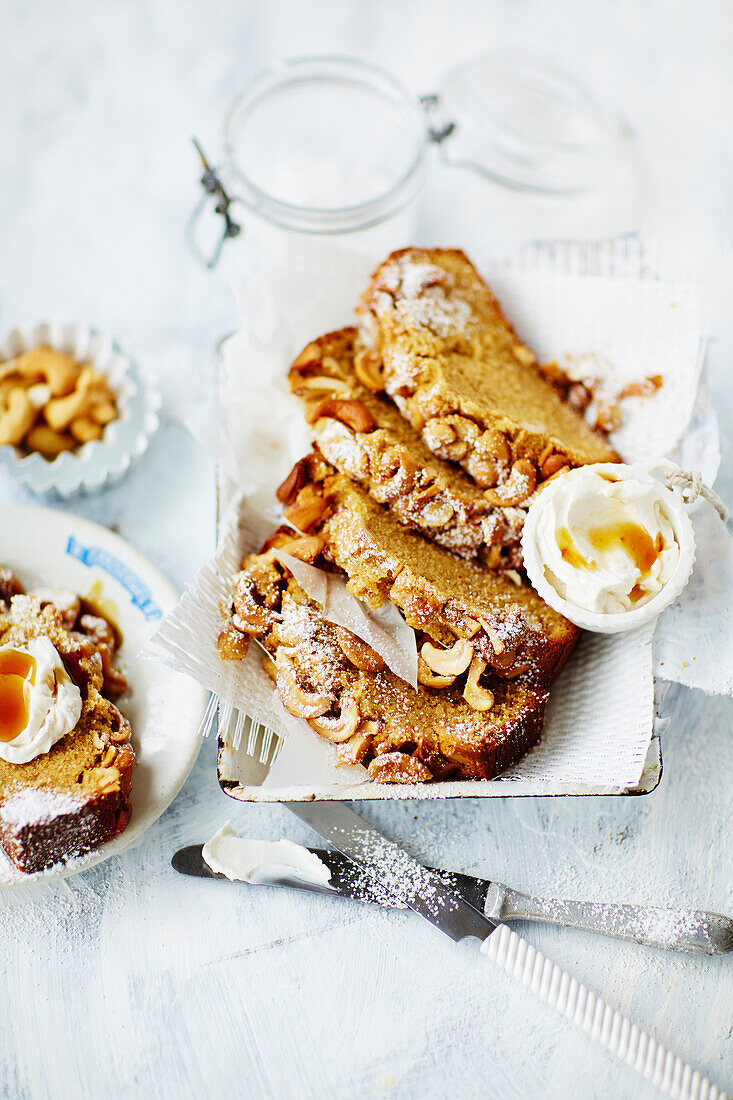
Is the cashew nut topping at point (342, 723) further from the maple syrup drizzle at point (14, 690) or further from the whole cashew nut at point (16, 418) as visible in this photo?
the whole cashew nut at point (16, 418)

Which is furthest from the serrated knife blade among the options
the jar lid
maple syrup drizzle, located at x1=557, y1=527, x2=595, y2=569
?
the jar lid

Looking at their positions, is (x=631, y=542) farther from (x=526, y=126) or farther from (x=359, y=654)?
(x=526, y=126)

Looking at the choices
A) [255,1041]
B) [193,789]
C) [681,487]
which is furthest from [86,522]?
[681,487]

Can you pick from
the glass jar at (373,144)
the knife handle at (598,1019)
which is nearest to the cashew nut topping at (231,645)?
the knife handle at (598,1019)

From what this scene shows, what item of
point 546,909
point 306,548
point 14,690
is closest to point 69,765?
point 14,690

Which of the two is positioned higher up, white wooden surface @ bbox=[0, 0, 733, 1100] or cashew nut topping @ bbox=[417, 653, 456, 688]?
cashew nut topping @ bbox=[417, 653, 456, 688]

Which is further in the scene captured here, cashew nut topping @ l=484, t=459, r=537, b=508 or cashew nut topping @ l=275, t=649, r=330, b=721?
cashew nut topping @ l=484, t=459, r=537, b=508

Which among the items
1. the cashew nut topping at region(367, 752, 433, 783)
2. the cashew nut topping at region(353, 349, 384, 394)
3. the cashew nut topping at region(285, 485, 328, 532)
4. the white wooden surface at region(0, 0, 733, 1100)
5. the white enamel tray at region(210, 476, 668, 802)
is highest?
the cashew nut topping at region(353, 349, 384, 394)

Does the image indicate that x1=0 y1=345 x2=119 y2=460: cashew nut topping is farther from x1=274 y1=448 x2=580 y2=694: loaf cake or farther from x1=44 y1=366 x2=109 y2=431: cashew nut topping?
x1=274 y1=448 x2=580 y2=694: loaf cake

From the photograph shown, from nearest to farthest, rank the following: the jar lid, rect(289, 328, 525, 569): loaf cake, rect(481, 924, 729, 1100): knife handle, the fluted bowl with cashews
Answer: rect(481, 924, 729, 1100): knife handle < rect(289, 328, 525, 569): loaf cake < the fluted bowl with cashews < the jar lid
